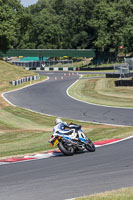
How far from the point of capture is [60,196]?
9.74 m

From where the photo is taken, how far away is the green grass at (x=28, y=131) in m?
18.5

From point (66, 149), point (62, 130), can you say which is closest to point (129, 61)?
point (62, 130)

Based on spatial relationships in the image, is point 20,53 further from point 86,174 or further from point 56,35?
point 86,174

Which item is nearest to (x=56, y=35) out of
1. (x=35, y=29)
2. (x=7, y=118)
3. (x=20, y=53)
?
(x=35, y=29)

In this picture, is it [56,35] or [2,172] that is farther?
[56,35]

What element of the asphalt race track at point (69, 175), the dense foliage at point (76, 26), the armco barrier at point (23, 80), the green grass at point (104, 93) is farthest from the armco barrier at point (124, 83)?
the dense foliage at point (76, 26)

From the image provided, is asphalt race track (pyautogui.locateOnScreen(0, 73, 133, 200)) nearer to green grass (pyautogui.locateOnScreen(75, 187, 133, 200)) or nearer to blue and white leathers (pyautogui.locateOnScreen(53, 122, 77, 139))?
green grass (pyautogui.locateOnScreen(75, 187, 133, 200))

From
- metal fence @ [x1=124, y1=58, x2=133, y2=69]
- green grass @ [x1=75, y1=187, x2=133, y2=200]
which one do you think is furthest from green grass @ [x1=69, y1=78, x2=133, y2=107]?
green grass @ [x1=75, y1=187, x2=133, y2=200]

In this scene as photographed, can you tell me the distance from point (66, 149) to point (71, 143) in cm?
32

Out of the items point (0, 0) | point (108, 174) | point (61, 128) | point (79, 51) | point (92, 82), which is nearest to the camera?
point (108, 174)

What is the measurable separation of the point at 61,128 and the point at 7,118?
56.0 feet

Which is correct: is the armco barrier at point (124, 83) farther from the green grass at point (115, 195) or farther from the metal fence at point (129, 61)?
the green grass at point (115, 195)

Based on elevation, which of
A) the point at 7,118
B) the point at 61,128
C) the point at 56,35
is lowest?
the point at 7,118

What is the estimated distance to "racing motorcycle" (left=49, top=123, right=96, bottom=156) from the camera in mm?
15078
